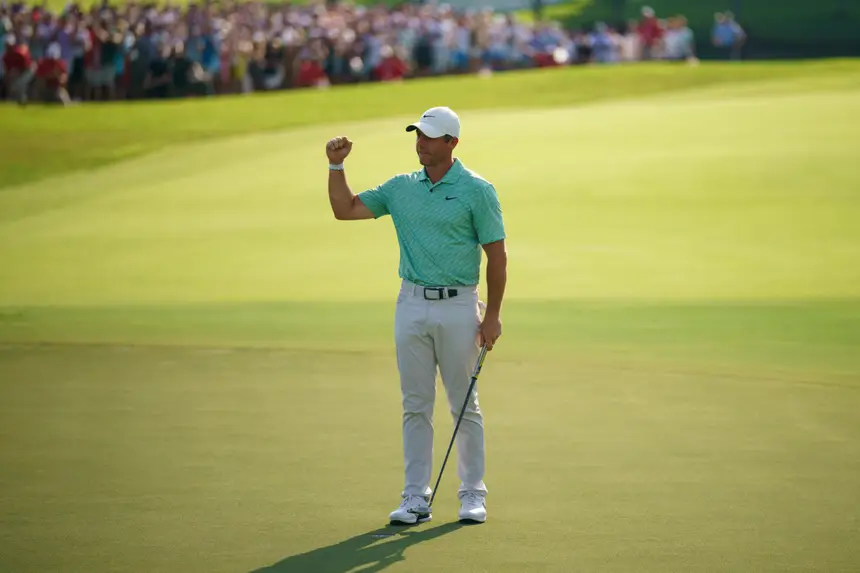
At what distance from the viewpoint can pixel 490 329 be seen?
269 inches

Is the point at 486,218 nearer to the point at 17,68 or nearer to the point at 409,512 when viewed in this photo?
the point at 409,512

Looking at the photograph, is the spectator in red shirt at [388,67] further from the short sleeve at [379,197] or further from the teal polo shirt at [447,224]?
the teal polo shirt at [447,224]

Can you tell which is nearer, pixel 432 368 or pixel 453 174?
pixel 453 174

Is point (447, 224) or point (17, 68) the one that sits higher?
point (447, 224)

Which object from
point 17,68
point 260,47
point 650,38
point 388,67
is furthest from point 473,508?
point 650,38

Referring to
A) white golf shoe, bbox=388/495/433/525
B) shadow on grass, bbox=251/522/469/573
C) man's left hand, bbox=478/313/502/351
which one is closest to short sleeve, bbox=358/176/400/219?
man's left hand, bbox=478/313/502/351

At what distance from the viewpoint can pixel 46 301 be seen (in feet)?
48.8

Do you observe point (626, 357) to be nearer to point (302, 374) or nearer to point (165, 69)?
point (302, 374)

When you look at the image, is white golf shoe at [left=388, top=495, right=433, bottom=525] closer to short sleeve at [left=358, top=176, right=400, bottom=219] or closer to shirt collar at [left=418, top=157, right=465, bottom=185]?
short sleeve at [left=358, top=176, right=400, bottom=219]

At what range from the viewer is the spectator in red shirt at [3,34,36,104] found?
2888cm

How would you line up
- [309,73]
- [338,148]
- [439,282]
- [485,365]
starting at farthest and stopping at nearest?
[309,73] < [485,365] < [338,148] < [439,282]

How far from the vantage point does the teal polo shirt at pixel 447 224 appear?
673cm

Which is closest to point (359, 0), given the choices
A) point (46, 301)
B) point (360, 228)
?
point (360, 228)

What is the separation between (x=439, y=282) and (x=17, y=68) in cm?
2399
